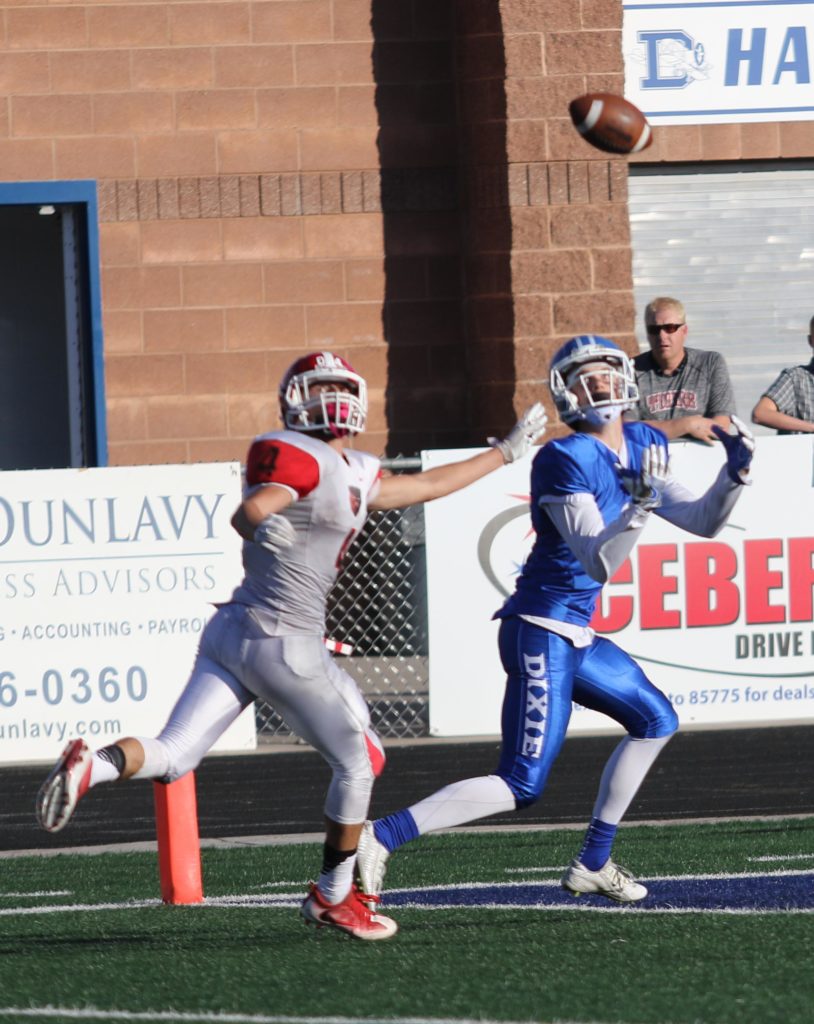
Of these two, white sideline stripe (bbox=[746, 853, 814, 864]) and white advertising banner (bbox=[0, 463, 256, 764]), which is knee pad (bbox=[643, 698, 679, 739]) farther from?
white advertising banner (bbox=[0, 463, 256, 764])

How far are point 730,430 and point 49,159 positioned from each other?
391 inches

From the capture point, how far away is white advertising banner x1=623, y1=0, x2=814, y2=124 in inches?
604

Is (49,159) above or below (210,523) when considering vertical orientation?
above

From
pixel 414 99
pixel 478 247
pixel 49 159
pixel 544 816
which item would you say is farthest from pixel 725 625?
pixel 49 159

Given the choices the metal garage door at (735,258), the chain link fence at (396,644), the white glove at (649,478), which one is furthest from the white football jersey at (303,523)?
the metal garage door at (735,258)

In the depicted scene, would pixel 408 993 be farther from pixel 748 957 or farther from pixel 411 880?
pixel 411 880

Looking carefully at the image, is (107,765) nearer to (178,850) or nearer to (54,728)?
(178,850)

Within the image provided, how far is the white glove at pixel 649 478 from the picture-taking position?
19.0 ft

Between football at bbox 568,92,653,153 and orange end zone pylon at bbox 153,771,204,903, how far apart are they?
3.36 meters

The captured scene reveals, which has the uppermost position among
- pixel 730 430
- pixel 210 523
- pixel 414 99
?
pixel 414 99

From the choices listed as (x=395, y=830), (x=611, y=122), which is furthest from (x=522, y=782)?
(x=611, y=122)

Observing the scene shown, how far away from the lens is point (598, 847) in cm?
660

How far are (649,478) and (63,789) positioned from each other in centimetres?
192

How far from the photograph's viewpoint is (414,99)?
15164 mm
